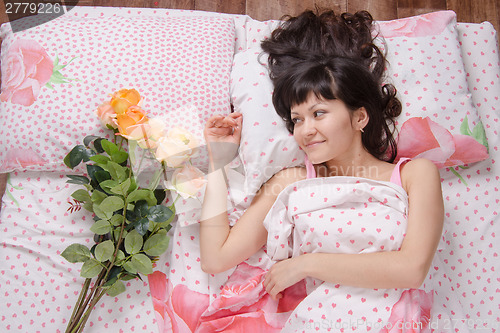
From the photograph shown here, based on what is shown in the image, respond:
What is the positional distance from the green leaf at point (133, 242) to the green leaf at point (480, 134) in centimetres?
94

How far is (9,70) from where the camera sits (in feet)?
4.37

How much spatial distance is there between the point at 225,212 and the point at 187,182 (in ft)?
0.41

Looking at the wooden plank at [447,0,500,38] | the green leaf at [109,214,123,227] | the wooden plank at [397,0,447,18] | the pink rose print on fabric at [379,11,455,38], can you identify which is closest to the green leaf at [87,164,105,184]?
the green leaf at [109,214,123,227]

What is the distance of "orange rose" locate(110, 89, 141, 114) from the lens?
1172mm

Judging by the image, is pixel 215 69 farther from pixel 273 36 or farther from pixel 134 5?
pixel 134 5

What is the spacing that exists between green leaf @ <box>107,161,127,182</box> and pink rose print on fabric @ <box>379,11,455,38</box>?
0.86 m

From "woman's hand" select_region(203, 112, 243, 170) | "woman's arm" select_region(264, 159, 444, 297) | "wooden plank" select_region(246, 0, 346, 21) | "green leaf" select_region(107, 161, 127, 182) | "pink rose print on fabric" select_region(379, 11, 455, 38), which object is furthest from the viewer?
"wooden plank" select_region(246, 0, 346, 21)

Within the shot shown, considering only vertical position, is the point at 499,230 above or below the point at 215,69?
below

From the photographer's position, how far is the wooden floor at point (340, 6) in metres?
1.73

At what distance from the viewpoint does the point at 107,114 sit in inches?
46.7

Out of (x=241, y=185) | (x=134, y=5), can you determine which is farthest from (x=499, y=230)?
(x=134, y=5)

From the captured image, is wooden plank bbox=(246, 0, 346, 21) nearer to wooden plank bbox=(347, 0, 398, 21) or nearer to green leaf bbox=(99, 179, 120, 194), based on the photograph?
wooden plank bbox=(347, 0, 398, 21)

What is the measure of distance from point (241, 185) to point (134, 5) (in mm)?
896

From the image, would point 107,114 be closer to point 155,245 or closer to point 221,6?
point 155,245
